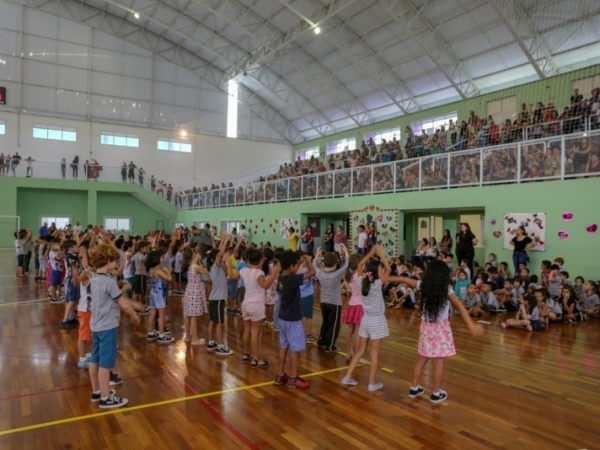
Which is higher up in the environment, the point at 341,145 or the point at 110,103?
the point at 110,103

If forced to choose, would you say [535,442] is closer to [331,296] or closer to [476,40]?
[331,296]

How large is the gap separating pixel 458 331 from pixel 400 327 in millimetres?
987

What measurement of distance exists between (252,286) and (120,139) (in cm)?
2575

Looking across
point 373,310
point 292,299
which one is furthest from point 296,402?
point 373,310

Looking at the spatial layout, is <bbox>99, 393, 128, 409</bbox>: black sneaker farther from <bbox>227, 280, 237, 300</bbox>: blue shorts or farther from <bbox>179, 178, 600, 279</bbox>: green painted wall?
<bbox>179, 178, 600, 279</bbox>: green painted wall

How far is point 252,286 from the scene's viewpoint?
212 inches

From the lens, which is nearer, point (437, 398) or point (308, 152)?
point (437, 398)

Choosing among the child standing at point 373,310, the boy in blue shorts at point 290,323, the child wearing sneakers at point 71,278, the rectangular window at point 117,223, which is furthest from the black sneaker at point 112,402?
the rectangular window at point 117,223

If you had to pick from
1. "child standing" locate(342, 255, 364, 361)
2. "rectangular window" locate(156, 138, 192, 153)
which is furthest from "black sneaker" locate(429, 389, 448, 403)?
"rectangular window" locate(156, 138, 192, 153)

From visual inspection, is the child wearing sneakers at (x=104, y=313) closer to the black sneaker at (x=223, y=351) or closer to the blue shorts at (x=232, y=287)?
the black sneaker at (x=223, y=351)

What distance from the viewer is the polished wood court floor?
362 cm

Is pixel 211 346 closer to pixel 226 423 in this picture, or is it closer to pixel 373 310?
pixel 226 423

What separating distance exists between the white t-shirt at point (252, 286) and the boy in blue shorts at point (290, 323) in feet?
1.71

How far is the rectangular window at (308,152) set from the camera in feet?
98.0
